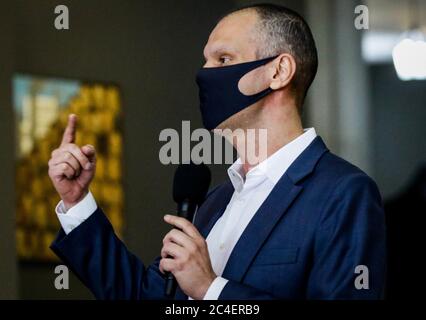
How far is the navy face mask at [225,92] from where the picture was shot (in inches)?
87.4

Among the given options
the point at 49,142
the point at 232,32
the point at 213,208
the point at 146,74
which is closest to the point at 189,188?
the point at 213,208

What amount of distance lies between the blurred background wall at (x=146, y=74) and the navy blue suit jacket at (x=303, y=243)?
2052 millimetres

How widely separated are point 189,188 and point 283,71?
34 cm

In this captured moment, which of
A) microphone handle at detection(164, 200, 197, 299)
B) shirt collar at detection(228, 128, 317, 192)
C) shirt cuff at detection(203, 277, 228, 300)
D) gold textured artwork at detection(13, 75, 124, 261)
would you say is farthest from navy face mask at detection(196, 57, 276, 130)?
gold textured artwork at detection(13, 75, 124, 261)

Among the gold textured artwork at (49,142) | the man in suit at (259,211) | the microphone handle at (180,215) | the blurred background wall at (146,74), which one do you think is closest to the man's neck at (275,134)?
the man in suit at (259,211)

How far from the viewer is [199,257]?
1.95 meters

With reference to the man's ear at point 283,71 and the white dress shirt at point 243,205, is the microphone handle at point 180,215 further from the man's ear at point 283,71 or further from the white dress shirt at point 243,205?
the man's ear at point 283,71

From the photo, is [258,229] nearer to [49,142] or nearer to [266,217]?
[266,217]

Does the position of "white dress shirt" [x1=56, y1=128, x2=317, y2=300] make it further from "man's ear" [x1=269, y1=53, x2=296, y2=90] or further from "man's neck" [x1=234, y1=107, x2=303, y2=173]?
"man's ear" [x1=269, y1=53, x2=296, y2=90]

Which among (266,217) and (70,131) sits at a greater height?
(70,131)

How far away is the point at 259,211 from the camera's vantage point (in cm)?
210

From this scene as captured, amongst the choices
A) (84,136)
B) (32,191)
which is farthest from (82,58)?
(32,191)

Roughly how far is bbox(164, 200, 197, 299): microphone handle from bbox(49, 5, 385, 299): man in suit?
0.03 m

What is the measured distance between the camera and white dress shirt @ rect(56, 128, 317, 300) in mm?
2160
